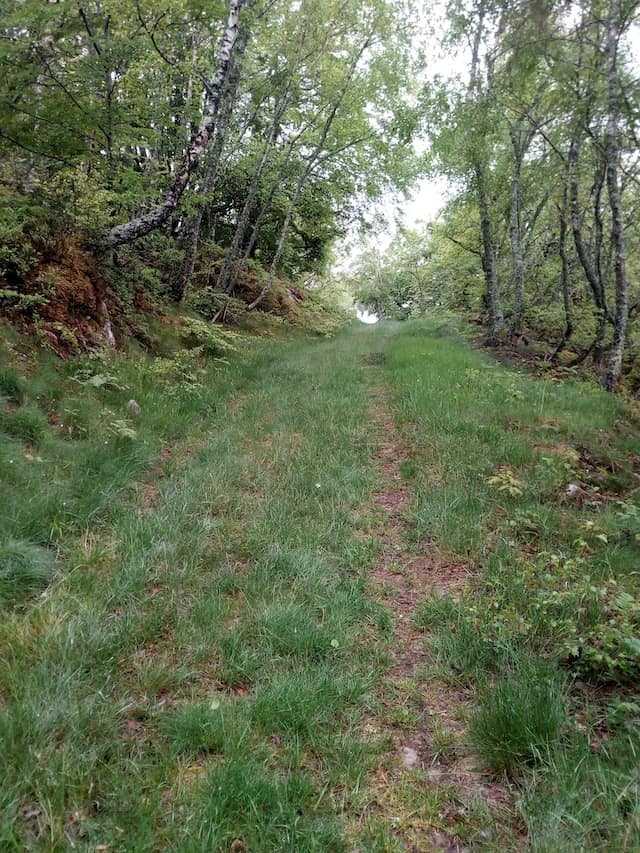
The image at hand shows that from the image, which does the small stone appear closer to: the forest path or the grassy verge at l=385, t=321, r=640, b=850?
the forest path

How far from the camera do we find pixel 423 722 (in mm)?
2188

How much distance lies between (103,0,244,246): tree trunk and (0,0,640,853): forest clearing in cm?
5

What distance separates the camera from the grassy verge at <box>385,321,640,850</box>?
69.9 inches

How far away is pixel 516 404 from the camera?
6.76 m

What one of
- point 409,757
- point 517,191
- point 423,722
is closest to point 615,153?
point 517,191

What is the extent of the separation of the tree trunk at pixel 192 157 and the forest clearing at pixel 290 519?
5cm

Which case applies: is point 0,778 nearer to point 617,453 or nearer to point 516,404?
point 617,453

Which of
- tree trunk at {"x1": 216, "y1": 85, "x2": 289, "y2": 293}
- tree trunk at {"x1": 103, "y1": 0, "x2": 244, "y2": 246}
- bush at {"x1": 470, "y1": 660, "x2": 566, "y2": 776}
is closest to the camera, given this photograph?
bush at {"x1": 470, "y1": 660, "x2": 566, "y2": 776}

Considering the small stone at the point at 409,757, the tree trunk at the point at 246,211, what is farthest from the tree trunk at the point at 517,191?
the small stone at the point at 409,757

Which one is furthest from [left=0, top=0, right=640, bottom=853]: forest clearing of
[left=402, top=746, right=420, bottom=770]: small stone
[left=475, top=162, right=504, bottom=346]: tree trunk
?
[left=475, top=162, right=504, bottom=346]: tree trunk

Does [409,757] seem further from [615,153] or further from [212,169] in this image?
[212,169]

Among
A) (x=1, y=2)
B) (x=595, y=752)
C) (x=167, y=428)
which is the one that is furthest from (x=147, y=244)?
(x=595, y=752)

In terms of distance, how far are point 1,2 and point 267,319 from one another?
944cm

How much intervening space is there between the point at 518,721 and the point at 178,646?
186 cm
